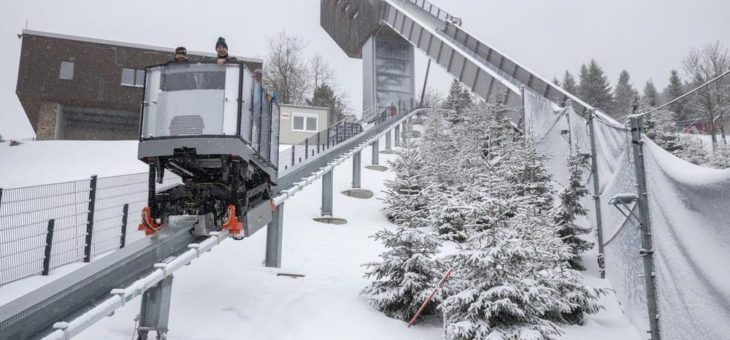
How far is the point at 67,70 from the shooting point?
109 ft

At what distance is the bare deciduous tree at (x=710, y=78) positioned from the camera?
37.2 m

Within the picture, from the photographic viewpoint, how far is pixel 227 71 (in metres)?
7.23

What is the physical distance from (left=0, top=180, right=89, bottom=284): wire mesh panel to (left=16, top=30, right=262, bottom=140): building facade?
26.0 metres

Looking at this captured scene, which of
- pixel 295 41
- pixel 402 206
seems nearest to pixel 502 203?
pixel 402 206

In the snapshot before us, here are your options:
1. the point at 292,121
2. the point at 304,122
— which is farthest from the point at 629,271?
the point at 304,122

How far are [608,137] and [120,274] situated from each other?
7825mm

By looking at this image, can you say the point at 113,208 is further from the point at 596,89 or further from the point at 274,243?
the point at 596,89

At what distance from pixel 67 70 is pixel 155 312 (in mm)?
34210

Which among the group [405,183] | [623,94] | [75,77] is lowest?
[405,183]

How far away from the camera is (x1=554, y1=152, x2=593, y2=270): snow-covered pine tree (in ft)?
34.1

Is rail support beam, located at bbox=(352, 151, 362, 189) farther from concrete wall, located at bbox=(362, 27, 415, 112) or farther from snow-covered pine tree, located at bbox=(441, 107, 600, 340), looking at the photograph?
concrete wall, located at bbox=(362, 27, 415, 112)

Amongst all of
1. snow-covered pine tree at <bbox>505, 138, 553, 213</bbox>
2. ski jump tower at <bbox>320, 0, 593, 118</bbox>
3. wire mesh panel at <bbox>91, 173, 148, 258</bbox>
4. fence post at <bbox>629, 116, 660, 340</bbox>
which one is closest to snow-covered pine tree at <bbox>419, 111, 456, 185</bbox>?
ski jump tower at <bbox>320, 0, 593, 118</bbox>

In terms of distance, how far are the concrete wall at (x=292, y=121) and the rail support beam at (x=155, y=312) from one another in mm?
28888

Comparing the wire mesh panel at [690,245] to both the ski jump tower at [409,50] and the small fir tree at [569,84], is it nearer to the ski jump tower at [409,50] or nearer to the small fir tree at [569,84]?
the ski jump tower at [409,50]
